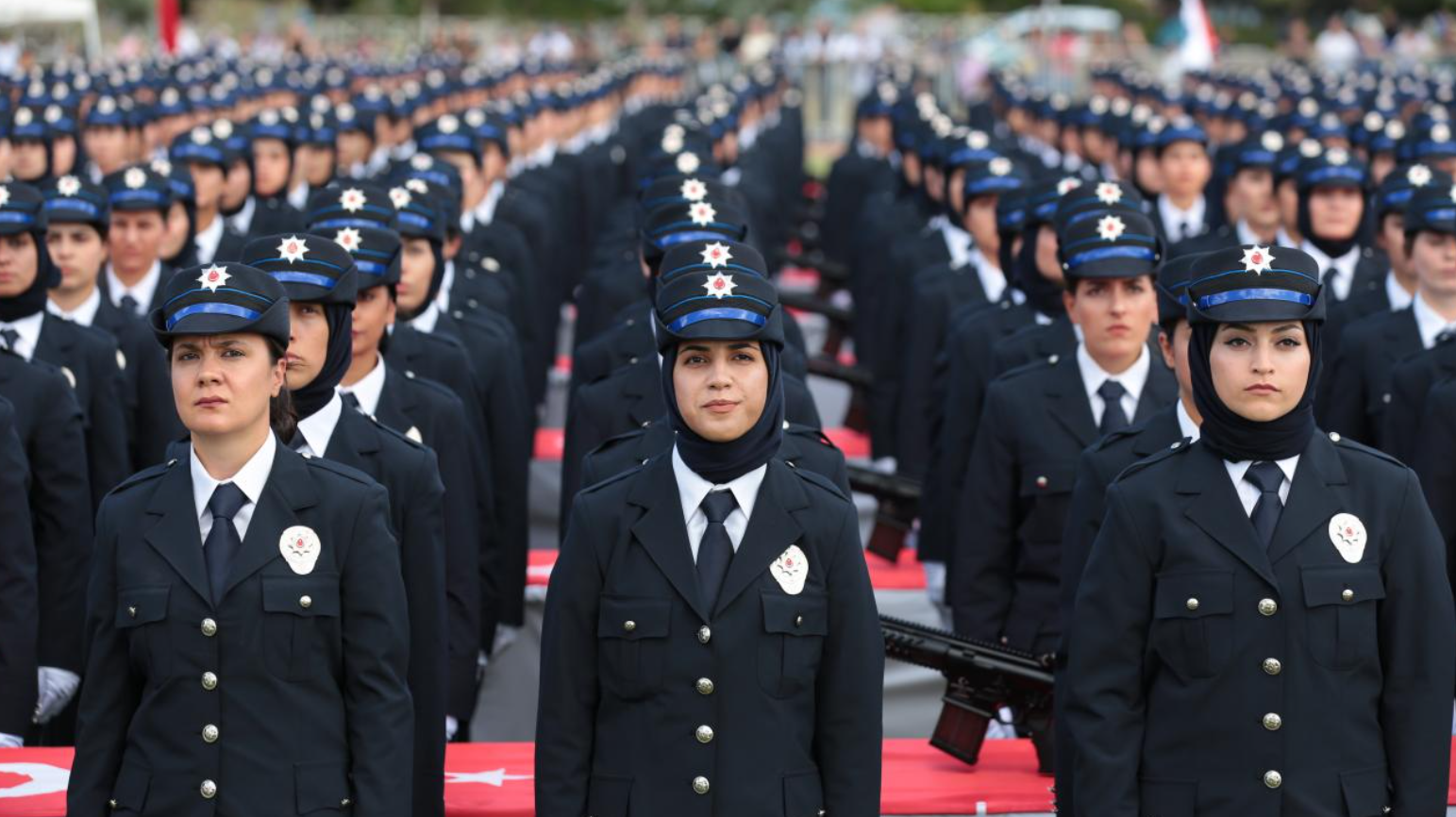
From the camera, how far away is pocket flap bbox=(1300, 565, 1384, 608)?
4.82 meters

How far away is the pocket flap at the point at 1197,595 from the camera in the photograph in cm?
486

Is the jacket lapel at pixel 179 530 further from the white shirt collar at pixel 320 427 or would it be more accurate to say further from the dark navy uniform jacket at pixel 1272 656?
the dark navy uniform jacket at pixel 1272 656

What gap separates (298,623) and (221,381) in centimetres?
54

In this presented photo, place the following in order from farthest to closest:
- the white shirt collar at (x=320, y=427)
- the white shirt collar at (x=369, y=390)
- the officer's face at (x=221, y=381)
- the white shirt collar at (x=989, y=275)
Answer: the white shirt collar at (x=989, y=275) → the white shirt collar at (x=369, y=390) → the white shirt collar at (x=320, y=427) → the officer's face at (x=221, y=381)

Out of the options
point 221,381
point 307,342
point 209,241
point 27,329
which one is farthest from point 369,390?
point 209,241

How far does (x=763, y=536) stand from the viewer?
16.0 ft

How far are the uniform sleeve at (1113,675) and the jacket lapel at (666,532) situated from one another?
0.82 metres

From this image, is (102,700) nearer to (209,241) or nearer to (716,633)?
(716,633)

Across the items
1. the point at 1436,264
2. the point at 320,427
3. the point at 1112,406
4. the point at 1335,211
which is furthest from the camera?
the point at 1335,211

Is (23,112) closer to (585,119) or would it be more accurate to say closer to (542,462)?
(542,462)

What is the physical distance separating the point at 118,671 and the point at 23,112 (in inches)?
484

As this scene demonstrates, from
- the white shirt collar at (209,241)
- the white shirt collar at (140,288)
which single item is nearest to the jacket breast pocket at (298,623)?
the white shirt collar at (140,288)

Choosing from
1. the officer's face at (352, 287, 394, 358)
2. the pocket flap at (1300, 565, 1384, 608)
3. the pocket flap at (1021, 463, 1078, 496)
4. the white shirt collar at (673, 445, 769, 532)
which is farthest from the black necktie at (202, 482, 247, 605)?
the pocket flap at (1021, 463, 1078, 496)

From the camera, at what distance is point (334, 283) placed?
241 inches
